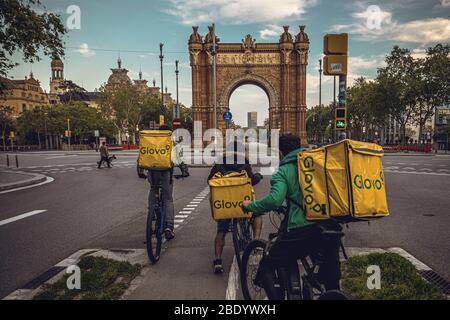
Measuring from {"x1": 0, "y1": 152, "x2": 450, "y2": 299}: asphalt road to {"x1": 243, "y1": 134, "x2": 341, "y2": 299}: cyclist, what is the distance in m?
1.29

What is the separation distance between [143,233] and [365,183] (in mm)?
4943

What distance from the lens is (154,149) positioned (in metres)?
5.21

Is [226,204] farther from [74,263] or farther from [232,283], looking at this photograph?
[74,263]

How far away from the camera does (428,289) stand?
3.61m

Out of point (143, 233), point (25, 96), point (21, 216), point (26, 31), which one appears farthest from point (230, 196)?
point (25, 96)

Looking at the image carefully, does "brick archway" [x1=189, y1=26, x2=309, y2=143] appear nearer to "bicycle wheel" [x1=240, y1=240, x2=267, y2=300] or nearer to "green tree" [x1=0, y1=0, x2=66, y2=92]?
"green tree" [x1=0, y1=0, x2=66, y2=92]

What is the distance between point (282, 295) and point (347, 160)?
4.46ft

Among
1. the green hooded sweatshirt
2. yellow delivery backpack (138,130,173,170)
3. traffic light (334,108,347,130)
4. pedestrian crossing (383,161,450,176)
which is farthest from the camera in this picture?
pedestrian crossing (383,161,450,176)

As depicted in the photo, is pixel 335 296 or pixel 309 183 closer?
pixel 335 296

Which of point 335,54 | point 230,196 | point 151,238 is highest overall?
point 335,54

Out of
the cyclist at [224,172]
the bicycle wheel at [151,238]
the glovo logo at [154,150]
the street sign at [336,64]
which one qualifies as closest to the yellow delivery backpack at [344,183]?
the cyclist at [224,172]

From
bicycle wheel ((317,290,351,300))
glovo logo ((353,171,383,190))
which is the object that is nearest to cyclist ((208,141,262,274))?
bicycle wheel ((317,290,351,300))

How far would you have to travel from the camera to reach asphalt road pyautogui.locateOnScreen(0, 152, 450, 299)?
433cm
